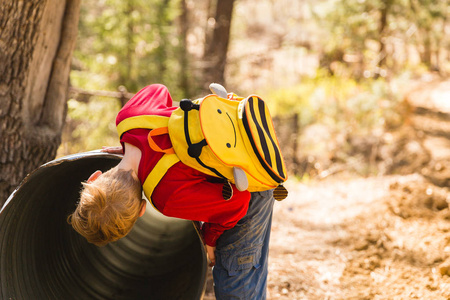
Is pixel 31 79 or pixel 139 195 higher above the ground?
pixel 31 79

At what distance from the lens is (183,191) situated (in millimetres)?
2285

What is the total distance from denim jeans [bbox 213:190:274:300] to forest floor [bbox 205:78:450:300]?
110 cm

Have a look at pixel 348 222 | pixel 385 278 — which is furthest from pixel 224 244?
pixel 348 222

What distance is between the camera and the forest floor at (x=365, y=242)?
368 centimetres

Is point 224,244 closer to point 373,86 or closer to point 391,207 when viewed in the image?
point 391,207

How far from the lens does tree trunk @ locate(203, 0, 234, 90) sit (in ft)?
32.8

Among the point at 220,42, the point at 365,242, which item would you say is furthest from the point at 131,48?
the point at 365,242

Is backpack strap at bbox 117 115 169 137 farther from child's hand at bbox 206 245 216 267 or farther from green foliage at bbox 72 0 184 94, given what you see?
green foliage at bbox 72 0 184 94

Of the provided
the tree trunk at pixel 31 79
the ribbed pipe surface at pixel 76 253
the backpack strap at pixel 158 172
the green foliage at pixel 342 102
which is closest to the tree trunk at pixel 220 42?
the green foliage at pixel 342 102

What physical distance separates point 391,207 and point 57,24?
4036mm

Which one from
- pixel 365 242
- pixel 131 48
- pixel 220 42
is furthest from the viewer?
pixel 220 42

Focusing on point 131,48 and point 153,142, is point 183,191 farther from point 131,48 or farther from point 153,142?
point 131,48

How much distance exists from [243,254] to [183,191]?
0.69 meters

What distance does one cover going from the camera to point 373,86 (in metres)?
10.9
